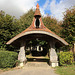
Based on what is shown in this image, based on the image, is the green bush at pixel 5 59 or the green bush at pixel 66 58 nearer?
the green bush at pixel 5 59

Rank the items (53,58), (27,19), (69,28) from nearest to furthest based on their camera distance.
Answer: (53,58) → (69,28) → (27,19)

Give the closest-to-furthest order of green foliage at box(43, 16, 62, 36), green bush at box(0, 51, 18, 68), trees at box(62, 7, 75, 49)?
green bush at box(0, 51, 18, 68)
trees at box(62, 7, 75, 49)
green foliage at box(43, 16, 62, 36)

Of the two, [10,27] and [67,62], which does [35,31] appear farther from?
[10,27]

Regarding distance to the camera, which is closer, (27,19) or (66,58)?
(66,58)

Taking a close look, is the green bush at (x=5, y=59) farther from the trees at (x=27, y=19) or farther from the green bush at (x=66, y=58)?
the trees at (x=27, y=19)

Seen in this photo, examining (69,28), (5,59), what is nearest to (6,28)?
(5,59)

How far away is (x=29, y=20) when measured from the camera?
24.0 metres

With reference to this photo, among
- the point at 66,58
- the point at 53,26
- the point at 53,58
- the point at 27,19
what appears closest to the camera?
the point at 66,58

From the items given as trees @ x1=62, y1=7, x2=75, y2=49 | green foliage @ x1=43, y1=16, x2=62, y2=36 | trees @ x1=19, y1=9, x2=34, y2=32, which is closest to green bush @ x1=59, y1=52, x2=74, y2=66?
trees @ x1=62, y1=7, x2=75, y2=49

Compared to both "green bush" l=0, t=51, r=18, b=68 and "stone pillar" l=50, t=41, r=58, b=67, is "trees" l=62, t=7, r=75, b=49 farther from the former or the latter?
"green bush" l=0, t=51, r=18, b=68

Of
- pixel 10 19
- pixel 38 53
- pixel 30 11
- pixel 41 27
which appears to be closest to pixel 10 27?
pixel 10 19

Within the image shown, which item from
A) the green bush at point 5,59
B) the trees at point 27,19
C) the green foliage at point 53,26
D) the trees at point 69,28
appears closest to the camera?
the green bush at point 5,59

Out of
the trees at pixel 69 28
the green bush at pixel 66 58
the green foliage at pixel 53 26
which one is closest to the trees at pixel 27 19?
the green foliage at pixel 53 26

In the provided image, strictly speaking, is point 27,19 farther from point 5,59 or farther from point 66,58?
point 66,58
